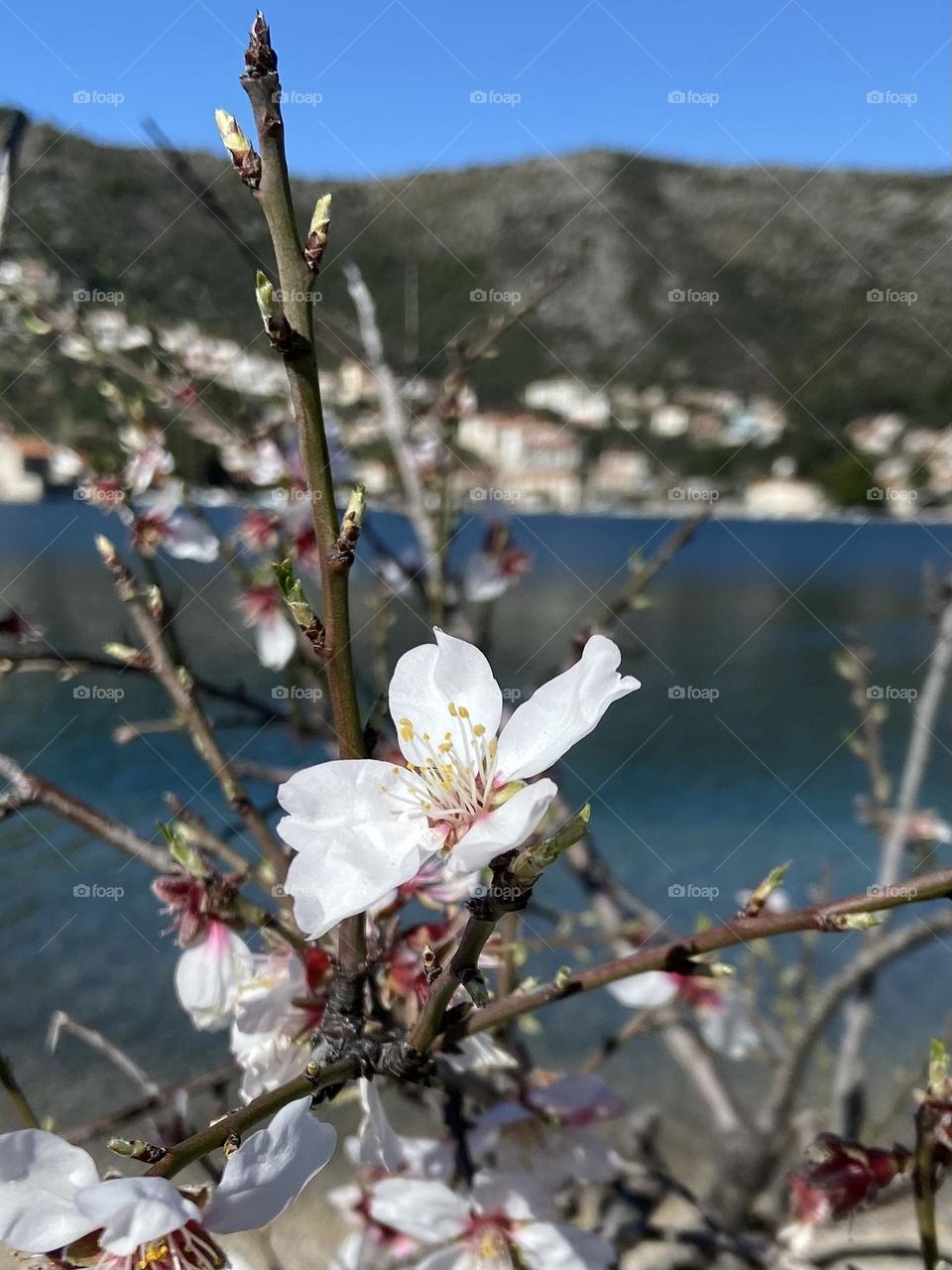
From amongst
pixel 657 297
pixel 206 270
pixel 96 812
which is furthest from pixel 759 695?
pixel 657 297

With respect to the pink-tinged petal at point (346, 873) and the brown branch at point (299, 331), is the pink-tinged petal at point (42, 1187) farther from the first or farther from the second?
the brown branch at point (299, 331)

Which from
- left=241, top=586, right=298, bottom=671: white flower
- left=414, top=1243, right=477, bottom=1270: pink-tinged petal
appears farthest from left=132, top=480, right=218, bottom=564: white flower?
left=414, top=1243, right=477, bottom=1270: pink-tinged petal

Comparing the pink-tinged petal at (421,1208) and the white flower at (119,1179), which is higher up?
the white flower at (119,1179)

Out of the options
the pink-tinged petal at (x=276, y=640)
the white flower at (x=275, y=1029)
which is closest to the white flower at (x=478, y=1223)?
the white flower at (x=275, y=1029)

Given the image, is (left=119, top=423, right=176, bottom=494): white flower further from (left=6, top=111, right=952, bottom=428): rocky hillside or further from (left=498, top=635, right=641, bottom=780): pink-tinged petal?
(left=6, top=111, right=952, bottom=428): rocky hillside

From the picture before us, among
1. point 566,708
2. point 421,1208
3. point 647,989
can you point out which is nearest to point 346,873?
point 566,708

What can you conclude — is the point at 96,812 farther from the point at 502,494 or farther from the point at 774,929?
the point at 502,494
